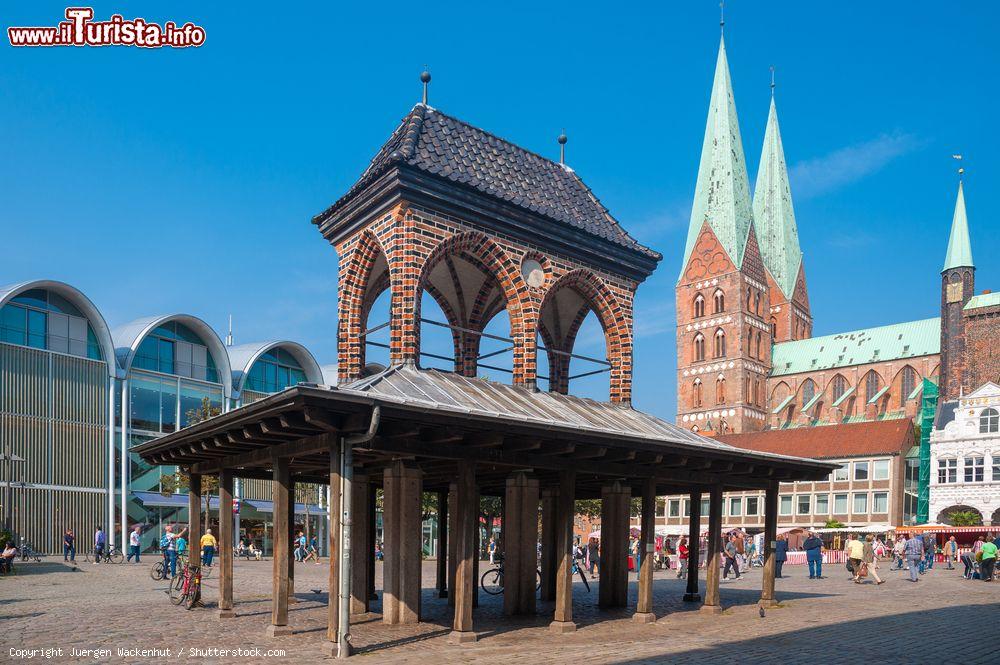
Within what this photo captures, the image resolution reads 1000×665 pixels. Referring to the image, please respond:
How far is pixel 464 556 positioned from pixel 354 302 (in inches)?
233

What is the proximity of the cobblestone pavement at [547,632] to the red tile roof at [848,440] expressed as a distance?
164 ft

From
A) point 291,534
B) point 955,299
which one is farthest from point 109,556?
point 955,299

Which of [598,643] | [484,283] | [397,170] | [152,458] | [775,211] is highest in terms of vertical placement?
[775,211]

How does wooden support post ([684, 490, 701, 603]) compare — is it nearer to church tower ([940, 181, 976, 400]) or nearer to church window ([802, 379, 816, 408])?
church tower ([940, 181, 976, 400])

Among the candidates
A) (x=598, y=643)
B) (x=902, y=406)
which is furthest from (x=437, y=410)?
(x=902, y=406)

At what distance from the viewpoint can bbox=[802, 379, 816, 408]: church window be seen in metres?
96.9

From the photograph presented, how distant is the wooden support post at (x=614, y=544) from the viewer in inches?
692

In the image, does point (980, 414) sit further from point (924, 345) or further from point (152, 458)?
point (152, 458)

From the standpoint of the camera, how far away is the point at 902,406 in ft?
292

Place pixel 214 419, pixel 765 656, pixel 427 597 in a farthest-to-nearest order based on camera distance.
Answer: pixel 427 597
pixel 214 419
pixel 765 656

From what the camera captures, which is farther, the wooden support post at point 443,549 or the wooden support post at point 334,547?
the wooden support post at point 443,549

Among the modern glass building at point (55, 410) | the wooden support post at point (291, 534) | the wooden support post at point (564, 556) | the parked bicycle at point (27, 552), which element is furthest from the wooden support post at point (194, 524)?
the modern glass building at point (55, 410)

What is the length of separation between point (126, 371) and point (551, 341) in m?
31.8

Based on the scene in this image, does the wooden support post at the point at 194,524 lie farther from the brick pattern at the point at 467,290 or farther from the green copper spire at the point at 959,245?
the green copper spire at the point at 959,245
